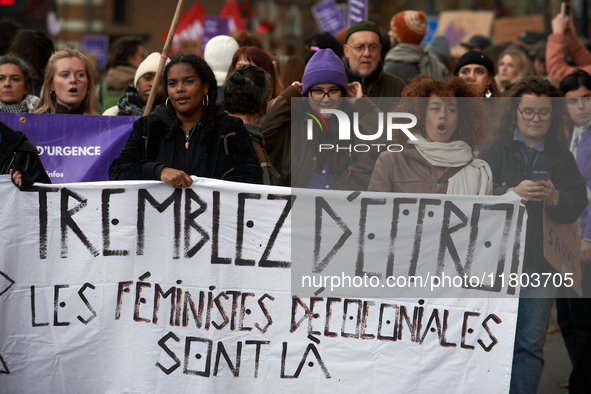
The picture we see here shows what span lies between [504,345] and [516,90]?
155 cm

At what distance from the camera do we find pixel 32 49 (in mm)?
6895

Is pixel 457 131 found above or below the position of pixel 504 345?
above

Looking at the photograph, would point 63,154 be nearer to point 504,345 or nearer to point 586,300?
point 504,345

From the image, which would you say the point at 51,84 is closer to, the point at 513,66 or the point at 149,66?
the point at 149,66

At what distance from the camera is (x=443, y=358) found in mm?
4379

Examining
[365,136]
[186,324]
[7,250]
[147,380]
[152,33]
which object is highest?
[152,33]

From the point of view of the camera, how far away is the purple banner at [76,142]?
5.34m

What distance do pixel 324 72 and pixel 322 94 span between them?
0.13 metres

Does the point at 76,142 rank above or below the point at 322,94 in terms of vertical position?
below

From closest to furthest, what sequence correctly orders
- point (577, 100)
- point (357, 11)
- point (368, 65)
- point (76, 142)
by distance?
point (577, 100) → point (76, 142) → point (368, 65) → point (357, 11)

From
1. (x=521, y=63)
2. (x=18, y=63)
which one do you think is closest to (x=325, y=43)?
(x=521, y=63)

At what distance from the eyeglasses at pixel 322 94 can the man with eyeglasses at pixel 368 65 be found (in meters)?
0.94

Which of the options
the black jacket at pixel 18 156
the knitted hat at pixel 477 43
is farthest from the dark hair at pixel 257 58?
the knitted hat at pixel 477 43

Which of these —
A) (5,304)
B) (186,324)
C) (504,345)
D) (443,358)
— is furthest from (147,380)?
(504,345)
